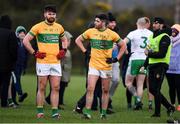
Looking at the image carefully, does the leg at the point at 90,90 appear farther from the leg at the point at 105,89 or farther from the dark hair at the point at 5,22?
the dark hair at the point at 5,22

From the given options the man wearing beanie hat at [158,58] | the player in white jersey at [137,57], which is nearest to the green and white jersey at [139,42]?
the player in white jersey at [137,57]

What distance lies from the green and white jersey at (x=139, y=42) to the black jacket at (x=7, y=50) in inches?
130

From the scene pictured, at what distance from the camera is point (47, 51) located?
15.1m

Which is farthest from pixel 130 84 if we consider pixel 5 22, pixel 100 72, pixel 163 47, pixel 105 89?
pixel 5 22

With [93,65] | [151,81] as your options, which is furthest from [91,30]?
[151,81]

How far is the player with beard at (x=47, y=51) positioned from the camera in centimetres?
1507

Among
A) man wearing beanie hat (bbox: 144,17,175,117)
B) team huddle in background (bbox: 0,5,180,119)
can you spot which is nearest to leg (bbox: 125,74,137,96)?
team huddle in background (bbox: 0,5,180,119)

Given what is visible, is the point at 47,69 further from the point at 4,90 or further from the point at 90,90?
the point at 4,90

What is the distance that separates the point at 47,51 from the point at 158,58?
2.63m

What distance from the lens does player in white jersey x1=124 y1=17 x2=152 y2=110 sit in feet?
59.6

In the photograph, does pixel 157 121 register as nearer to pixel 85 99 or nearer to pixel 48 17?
pixel 85 99

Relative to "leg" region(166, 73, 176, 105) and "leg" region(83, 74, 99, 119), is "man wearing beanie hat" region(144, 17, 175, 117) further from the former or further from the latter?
"leg" region(166, 73, 176, 105)

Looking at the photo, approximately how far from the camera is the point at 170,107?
16.4 metres

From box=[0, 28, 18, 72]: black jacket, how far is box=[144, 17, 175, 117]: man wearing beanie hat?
3.18 meters
